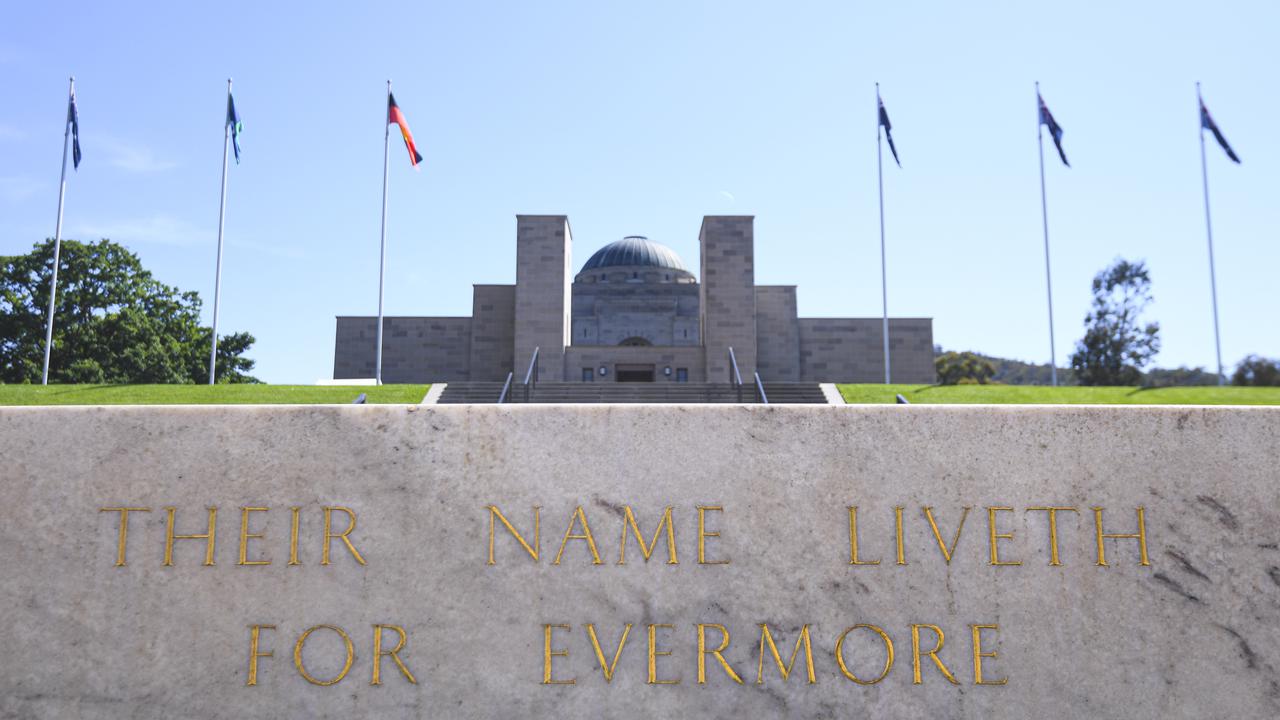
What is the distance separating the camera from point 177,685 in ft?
11.5

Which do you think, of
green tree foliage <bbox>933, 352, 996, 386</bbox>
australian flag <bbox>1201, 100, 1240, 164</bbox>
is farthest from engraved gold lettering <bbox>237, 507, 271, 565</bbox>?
green tree foliage <bbox>933, 352, 996, 386</bbox>

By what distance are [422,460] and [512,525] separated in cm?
43

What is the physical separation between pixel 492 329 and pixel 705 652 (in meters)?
31.1

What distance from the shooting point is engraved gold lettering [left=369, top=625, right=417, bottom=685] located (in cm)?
351

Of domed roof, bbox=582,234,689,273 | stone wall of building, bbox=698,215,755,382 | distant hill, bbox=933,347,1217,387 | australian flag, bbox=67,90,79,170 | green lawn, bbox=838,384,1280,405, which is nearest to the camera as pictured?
green lawn, bbox=838,384,1280,405

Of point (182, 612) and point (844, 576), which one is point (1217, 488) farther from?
point (182, 612)

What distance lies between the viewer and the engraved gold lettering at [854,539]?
11.7ft

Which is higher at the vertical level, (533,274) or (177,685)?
(533,274)

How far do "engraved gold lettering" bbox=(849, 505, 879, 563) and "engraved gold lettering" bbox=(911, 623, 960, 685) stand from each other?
31 cm

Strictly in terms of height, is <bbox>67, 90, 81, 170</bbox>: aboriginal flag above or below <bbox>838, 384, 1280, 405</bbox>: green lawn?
above

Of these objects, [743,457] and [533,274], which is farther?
[533,274]

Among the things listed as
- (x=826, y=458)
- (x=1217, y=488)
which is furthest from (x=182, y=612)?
(x=1217, y=488)

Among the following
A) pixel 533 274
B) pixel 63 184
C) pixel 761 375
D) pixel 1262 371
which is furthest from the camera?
pixel 1262 371

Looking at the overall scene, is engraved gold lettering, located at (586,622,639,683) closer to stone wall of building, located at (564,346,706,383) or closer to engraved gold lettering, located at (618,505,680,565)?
engraved gold lettering, located at (618,505,680,565)
